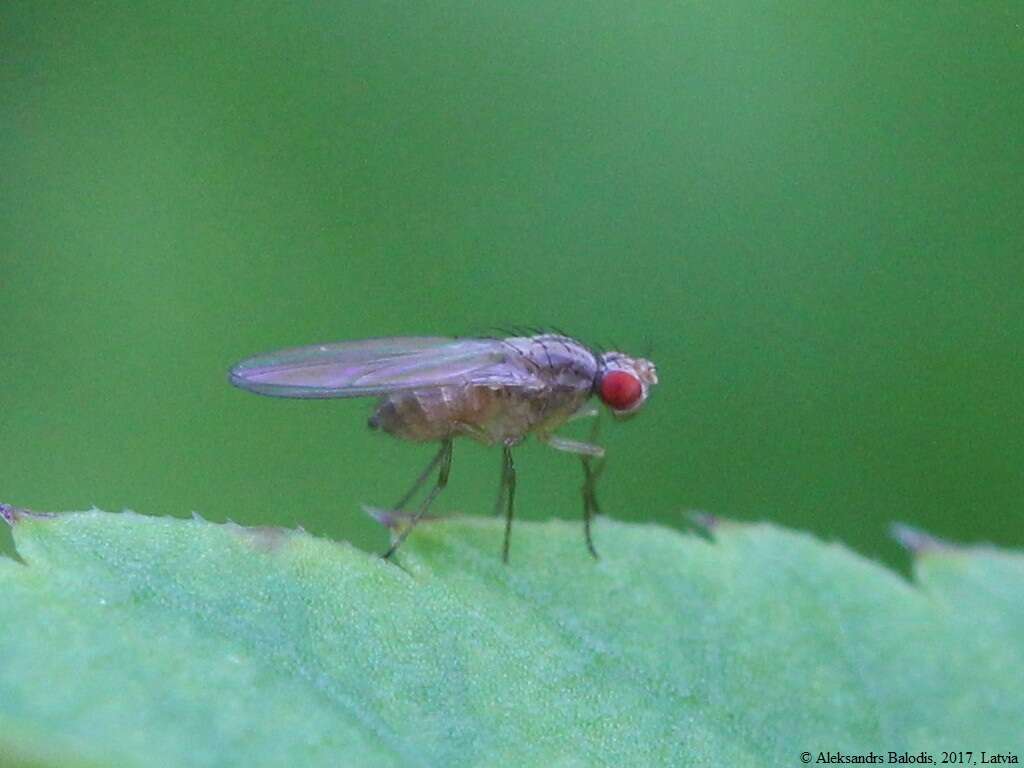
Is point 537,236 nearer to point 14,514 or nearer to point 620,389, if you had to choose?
point 620,389

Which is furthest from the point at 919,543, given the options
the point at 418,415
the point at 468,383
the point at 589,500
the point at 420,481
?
the point at 420,481

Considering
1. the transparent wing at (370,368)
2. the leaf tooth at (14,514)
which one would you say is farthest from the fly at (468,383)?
the leaf tooth at (14,514)

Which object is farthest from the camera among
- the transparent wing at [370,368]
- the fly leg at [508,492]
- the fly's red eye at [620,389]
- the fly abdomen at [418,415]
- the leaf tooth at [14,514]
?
the fly's red eye at [620,389]

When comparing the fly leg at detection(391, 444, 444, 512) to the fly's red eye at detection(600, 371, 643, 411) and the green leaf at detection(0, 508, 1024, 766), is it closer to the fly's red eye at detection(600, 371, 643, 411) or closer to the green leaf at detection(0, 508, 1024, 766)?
the fly's red eye at detection(600, 371, 643, 411)

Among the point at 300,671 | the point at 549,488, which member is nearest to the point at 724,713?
the point at 300,671

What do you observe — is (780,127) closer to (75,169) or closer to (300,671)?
(75,169)

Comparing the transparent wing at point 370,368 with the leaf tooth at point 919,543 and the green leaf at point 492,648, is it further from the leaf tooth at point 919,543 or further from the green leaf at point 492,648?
the leaf tooth at point 919,543

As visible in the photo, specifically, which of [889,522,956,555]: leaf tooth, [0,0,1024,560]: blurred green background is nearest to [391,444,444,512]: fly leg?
[0,0,1024,560]: blurred green background
